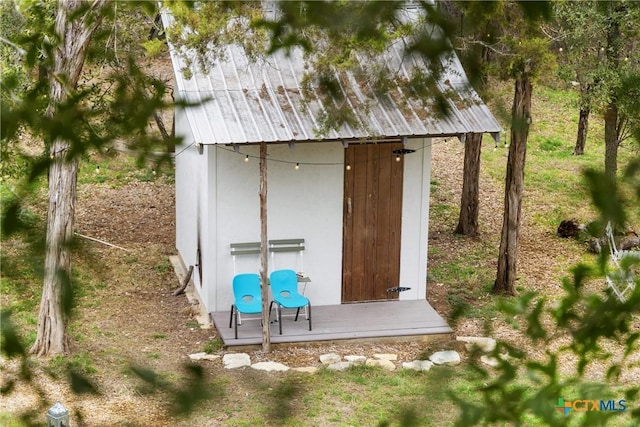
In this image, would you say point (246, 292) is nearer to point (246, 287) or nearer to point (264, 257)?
point (246, 287)

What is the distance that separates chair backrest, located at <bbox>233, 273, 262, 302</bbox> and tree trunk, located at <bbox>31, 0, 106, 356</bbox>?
173 cm

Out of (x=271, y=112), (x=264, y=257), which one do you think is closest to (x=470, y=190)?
(x=271, y=112)

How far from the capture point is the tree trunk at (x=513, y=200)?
10.6 meters

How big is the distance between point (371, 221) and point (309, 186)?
2.55ft

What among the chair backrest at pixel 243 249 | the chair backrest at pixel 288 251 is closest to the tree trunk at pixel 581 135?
the chair backrest at pixel 288 251

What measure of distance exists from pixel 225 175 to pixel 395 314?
2284 mm

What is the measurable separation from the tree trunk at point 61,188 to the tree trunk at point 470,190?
5744 mm

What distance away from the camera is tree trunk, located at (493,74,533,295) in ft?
34.8

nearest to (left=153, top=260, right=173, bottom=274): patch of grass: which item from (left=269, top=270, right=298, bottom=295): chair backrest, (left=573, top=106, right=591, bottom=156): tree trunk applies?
(left=269, top=270, right=298, bottom=295): chair backrest

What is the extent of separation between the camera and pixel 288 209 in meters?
10.3

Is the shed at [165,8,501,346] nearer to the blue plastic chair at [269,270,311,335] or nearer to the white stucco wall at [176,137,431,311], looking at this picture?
the white stucco wall at [176,137,431,311]

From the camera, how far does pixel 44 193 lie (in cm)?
1309

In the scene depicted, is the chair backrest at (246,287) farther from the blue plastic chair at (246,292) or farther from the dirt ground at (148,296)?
the dirt ground at (148,296)

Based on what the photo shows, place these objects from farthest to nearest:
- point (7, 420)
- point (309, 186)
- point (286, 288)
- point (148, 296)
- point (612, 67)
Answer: point (612, 67) → point (148, 296) → point (309, 186) → point (286, 288) → point (7, 420)
